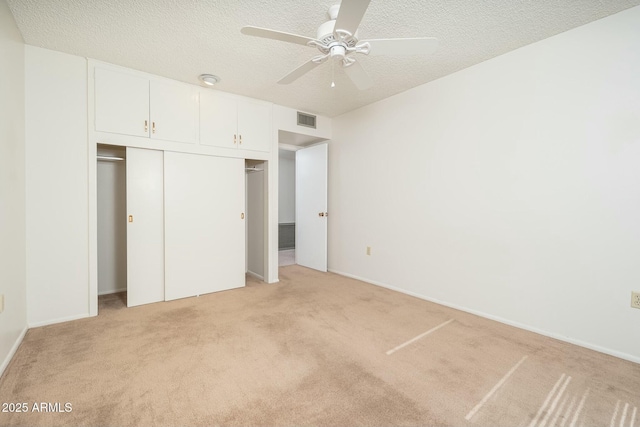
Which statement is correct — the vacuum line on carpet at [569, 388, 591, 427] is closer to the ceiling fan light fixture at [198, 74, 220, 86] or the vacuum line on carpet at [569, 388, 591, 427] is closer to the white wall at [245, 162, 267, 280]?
the white wall at [245, 162, 267, 280]

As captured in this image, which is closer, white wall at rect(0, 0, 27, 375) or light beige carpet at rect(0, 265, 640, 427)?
light beige carpet at rect(0, 265, 640, 427)

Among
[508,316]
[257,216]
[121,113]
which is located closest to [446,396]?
[508,316]

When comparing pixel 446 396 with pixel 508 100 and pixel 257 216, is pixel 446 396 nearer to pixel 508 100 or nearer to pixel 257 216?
pixel 508 100

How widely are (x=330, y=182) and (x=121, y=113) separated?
2.86 metres

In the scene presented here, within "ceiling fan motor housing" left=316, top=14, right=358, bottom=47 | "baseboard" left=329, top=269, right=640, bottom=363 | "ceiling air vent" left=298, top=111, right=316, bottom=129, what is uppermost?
"ceiling air vent" left=298, top=111, right=316, bottom=129

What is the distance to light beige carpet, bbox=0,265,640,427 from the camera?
1.48 metres

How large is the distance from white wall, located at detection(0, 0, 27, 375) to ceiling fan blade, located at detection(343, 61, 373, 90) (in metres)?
2.33

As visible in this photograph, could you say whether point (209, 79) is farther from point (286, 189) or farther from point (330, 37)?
point (286, 189)

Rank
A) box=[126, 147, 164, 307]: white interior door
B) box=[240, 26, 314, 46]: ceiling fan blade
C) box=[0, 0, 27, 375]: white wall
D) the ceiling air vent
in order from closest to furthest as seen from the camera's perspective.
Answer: box=[240, 26, 314, 46]: ceiling fan blade → box=[0, 0, 27, 375]: white wall → box=[126, 147, 164, 307]: white interior door → the ceiling air vent

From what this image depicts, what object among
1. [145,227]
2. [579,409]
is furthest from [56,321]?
[579,409]

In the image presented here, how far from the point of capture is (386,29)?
2.20m

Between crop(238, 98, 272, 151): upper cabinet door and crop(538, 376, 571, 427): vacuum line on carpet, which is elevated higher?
crop(238, 98, 272, 151): upper cabinet door

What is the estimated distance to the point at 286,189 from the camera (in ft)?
23.3

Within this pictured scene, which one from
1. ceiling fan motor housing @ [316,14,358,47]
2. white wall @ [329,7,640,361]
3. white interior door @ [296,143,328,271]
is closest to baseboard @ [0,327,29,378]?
ceiling fan motor housing @ [316,14,358,47]
